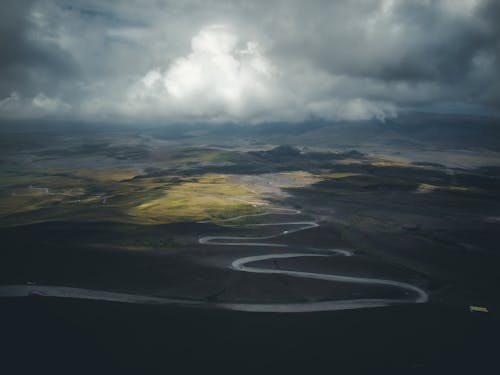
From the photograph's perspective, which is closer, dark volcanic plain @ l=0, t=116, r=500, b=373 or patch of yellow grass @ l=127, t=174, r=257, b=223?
dark volcanic plain @ l=0, t=116, r=500, b=373

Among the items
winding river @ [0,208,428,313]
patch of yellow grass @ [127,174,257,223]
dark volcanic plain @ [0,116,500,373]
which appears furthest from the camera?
patch of yellow grass @ [127,174,257,223]

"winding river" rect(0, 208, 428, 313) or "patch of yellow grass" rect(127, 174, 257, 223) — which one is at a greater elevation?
"patch of yellow grass" rect(127, 174, 257, 223)

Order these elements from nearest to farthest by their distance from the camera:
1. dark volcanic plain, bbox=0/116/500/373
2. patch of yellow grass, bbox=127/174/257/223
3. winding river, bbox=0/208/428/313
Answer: dark volcanic plain, bbox=0/116/500/373
winding river, bbox=0/208/428/313
patch of yellow grass, bbox=127/174/257/223

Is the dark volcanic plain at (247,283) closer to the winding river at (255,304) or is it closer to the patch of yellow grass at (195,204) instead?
the winding river at (255,304)

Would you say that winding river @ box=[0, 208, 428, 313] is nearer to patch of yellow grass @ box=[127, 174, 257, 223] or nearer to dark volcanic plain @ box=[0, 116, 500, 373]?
dark volcanic plain @ box=[0, 116, 500, 373]

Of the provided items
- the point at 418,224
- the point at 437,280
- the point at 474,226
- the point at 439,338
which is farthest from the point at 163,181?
the point at 439,338

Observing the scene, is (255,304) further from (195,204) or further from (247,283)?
(195,204)

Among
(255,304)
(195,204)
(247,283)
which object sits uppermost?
(195,204)

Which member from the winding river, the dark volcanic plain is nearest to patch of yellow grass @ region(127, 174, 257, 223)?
the dark volcanic plain

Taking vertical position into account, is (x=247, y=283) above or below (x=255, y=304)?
above

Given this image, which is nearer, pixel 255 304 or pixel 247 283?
pixel 255 304

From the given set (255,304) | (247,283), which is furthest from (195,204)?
(255,304)

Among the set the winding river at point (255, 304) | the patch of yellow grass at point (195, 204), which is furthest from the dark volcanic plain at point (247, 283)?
the patch of yellow grass at point (195, 204)
